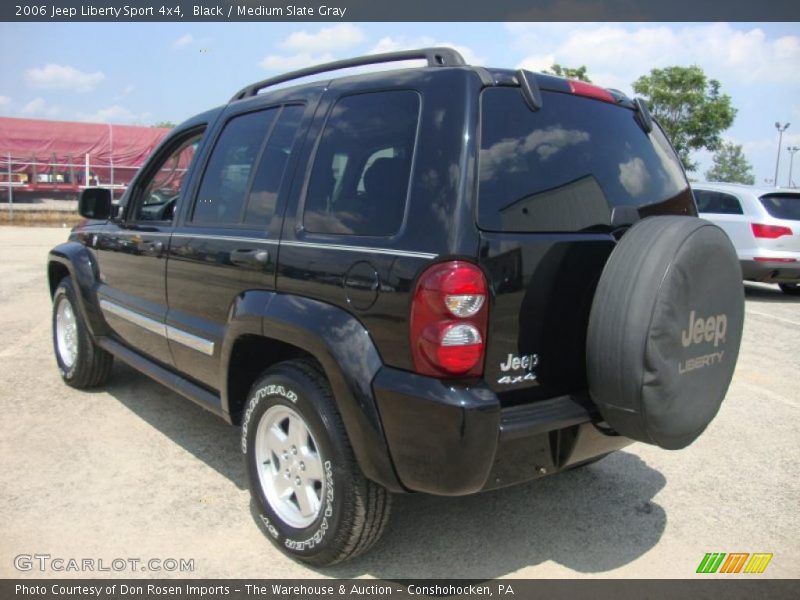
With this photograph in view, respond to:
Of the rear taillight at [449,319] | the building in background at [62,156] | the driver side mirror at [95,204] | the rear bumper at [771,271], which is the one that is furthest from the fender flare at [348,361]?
the building in background at [62,156]

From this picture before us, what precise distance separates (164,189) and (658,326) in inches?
130

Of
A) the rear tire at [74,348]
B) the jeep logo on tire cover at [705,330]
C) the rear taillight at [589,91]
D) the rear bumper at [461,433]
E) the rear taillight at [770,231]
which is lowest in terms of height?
the rear tire at [74,348]

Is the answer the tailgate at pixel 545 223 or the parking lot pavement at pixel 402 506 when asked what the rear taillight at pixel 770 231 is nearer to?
the parking lot pavement at pixel 402 506

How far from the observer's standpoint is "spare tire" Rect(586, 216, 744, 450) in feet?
7.95

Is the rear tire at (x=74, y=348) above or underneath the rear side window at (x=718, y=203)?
underneath

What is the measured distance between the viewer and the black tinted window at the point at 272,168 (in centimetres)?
310

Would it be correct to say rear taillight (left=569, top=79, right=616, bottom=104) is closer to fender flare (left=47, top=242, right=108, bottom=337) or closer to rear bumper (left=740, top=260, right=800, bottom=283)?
fender flare (left=47, top=242, right=108, bottom=337)

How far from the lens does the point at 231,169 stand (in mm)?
3516

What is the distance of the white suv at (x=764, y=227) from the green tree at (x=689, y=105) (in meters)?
14.6

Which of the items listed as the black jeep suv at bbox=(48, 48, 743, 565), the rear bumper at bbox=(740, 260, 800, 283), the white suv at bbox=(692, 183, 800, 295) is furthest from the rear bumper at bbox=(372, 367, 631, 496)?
the rear bumper at bbox=(740, 260, 800, 283)

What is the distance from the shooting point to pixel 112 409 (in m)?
4.67

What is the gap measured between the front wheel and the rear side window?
938cm

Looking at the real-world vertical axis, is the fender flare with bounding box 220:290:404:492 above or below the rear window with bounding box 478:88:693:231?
below

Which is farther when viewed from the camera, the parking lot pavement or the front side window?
the front side window
